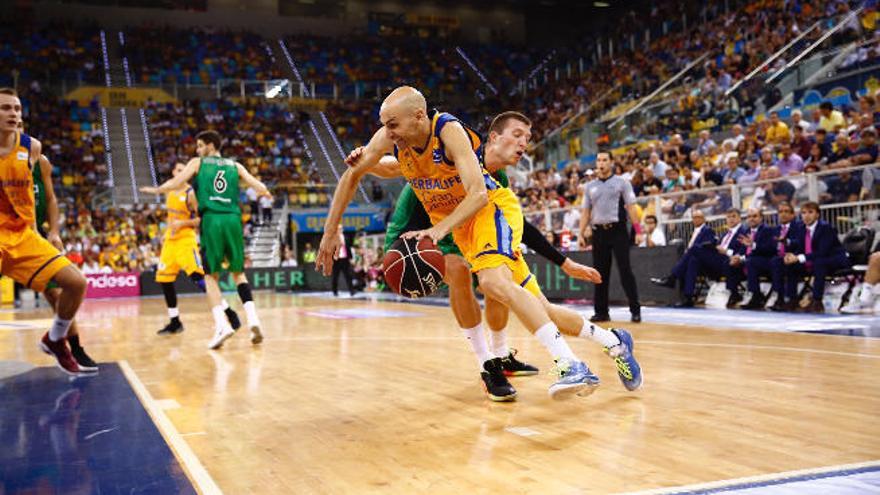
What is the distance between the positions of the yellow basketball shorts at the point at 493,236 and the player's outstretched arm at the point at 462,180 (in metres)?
0.25

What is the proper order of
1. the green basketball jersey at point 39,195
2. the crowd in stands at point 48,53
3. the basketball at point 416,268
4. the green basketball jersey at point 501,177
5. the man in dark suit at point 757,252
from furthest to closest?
1. the crowd in stands at point 48,53
2. the man in dark suit at point 757,252
3. the green basketball jersey at point 39,195
4. the green basketball jersey at point 501,177
5. the basketball at point 416,268

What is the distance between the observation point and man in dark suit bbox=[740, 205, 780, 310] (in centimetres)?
966

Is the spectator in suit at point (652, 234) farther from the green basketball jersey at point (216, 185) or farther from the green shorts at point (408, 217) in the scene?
the green shorts at point (408, 217)

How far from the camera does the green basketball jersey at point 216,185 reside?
7.52 meters

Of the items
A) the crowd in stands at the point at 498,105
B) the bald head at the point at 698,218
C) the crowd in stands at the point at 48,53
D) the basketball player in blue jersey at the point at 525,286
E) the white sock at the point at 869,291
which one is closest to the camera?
the basketball player in blue jersey at the point at 525,286

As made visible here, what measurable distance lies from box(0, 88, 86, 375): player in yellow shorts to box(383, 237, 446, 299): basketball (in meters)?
2.73

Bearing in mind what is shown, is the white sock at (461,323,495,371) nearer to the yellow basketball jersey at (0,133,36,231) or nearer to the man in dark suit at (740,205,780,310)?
the yellow basketball jersey at (0,133,36,231)

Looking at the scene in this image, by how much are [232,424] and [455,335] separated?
433 cm

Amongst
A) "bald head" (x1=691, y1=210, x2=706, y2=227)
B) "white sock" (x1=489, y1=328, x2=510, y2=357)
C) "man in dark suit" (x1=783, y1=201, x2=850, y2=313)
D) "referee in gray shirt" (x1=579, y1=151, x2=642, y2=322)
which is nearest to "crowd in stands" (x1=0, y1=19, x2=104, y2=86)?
"bald head" (x1=691, y1=210, x2=706, y2=227)

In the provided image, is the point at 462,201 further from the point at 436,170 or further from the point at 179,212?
the point at 179,212

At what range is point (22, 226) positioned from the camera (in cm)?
516

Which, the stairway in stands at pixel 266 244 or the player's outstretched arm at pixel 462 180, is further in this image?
the stairway in stands at pixel 266 244

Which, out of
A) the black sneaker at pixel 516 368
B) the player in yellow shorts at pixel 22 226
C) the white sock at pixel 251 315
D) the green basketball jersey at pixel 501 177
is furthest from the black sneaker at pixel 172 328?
the green basketball jersey at pixel 501 177

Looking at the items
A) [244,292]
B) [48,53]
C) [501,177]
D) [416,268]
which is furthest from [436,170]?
[48,53]
